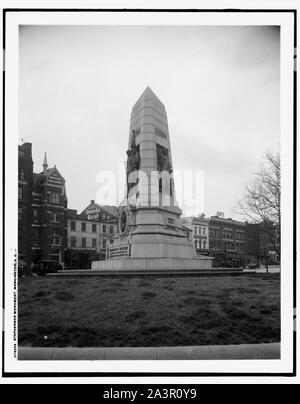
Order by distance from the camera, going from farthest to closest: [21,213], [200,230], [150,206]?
[200,230] < [150,206] < [21,213]

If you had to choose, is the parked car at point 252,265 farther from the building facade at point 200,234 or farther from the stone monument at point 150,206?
the stone monument at point 150,206

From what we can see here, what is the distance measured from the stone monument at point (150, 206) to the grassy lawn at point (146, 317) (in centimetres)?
707

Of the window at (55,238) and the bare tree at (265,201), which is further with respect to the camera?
the window at (55,238)

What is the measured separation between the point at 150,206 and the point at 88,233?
89.3ft

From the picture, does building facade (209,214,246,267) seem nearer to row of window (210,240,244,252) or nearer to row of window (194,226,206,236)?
row of window (210,240,244,252)

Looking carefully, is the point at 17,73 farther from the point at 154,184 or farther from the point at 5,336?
the point at 154,184

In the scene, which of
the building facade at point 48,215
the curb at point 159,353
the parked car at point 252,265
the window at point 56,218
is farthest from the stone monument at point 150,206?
the parked car at point 252,265

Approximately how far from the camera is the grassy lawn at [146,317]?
6.40 metres

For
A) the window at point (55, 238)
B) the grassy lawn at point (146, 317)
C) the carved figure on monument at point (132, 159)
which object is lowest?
the window at point (55, 238)

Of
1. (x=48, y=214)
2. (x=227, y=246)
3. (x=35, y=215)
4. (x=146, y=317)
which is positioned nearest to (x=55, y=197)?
(x=48, y=214)

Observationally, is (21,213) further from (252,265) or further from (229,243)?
(252,265)

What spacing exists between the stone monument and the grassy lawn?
7.07 meters

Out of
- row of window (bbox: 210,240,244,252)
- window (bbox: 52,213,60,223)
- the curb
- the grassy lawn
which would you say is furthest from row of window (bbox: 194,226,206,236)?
the curb

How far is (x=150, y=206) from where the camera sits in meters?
17.5
